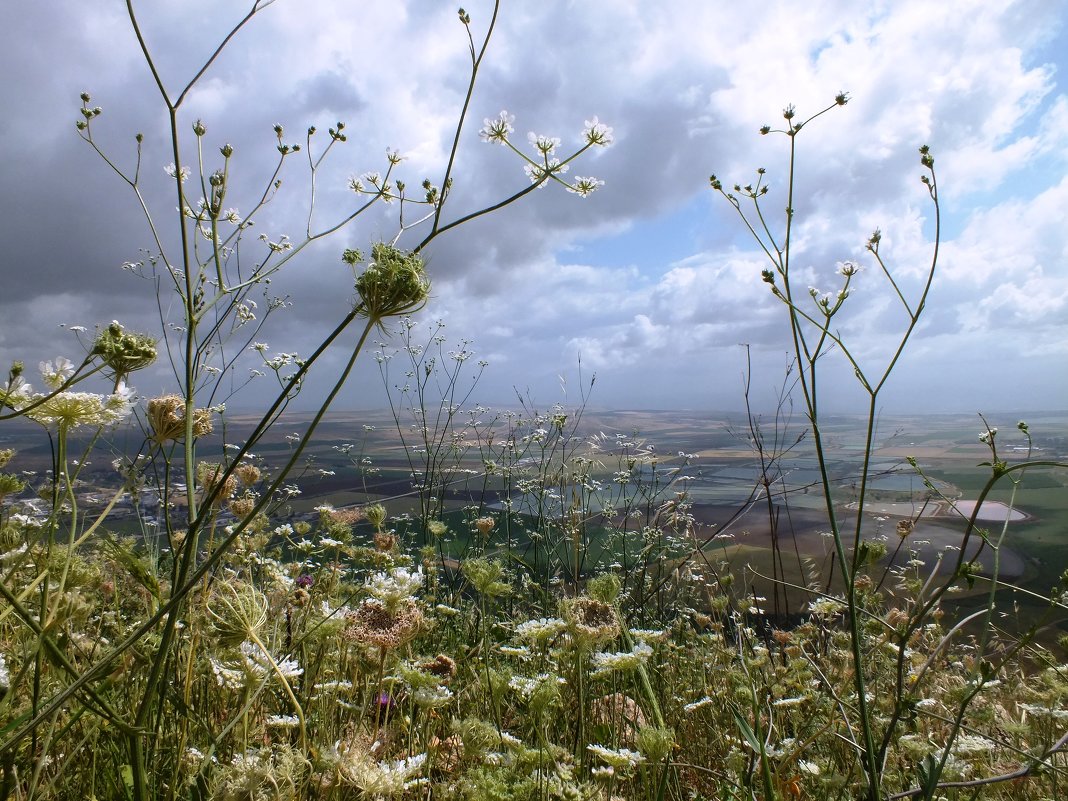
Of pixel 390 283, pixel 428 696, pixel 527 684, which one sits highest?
pixel 390 283

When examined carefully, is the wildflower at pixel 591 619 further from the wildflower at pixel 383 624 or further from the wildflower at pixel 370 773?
the wildflower at pixel 370 773

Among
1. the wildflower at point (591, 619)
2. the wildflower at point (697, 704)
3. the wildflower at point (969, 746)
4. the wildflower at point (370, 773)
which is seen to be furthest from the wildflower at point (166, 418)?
the wildflower at point (969, 746)

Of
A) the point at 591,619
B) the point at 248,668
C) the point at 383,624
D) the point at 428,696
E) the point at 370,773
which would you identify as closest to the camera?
the point at 370,773

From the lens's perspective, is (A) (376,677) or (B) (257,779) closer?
(B) (257,779)

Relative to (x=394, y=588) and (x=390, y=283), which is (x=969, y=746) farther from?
(x=390, y=283)

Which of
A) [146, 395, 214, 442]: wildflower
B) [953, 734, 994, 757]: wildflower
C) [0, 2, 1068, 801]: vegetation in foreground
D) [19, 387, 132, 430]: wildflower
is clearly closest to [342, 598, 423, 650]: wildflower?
[0, 2, 1068, 801]: vegetation in foreground

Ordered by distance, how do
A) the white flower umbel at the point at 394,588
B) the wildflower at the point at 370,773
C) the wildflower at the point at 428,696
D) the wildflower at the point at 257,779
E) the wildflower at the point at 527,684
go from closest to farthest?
the wildflower at the point at 257,779
the wildflower at the point at 370,773
the wildflower at the point at 428,696
the white flower umbel at the point at 394,588
the wildflower at the point at 527,684

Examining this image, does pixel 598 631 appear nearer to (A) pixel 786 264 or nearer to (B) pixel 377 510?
(A) pixel 786 264

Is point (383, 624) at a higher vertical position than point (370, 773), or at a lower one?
higher

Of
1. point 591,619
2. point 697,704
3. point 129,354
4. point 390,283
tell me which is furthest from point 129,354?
point 697,704

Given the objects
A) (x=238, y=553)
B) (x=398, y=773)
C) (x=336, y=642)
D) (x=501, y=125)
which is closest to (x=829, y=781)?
(x=398, y=773)

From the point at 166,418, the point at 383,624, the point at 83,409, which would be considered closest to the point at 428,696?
the point at 383,624

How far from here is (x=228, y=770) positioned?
129 cm

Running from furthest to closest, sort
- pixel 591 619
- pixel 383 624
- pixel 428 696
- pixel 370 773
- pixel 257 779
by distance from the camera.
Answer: pixel 591 619 < pixel 383 624 < pixel 428 696 < pixel 370 773 < pixel 257 779
